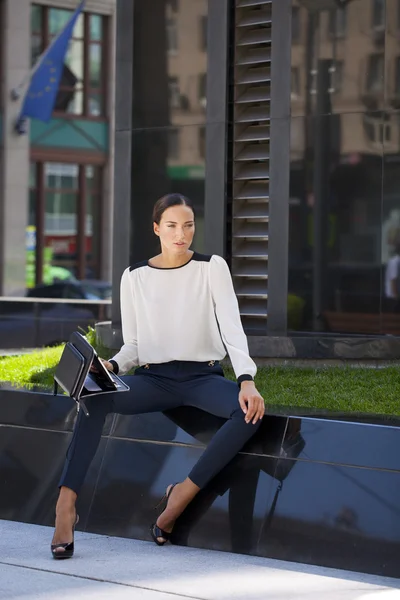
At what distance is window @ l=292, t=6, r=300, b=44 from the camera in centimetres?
913

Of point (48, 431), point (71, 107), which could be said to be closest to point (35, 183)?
point (71, 107)

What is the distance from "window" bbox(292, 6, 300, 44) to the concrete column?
2193 centimetres

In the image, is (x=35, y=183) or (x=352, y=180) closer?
(x=352, y=180)

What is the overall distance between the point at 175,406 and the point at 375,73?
4.23m

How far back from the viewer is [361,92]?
892 cm

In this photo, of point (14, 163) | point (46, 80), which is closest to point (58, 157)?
point (14, 163)

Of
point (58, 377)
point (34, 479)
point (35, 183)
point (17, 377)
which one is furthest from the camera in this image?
point (35, 183)

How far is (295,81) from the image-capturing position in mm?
9164

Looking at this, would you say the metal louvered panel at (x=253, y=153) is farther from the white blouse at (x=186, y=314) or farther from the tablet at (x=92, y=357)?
the tablet at (x=92, y=357)

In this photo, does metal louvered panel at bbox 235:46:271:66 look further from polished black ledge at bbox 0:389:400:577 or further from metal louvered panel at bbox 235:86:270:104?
polished black ledge at bbox 0:389:400:577

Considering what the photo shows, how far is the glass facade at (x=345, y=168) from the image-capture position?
886cm

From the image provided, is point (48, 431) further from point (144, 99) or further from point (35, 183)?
point (35, 183)

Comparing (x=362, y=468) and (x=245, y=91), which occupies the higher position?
(x=245, y=91)

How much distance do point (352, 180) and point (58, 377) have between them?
4.19m
